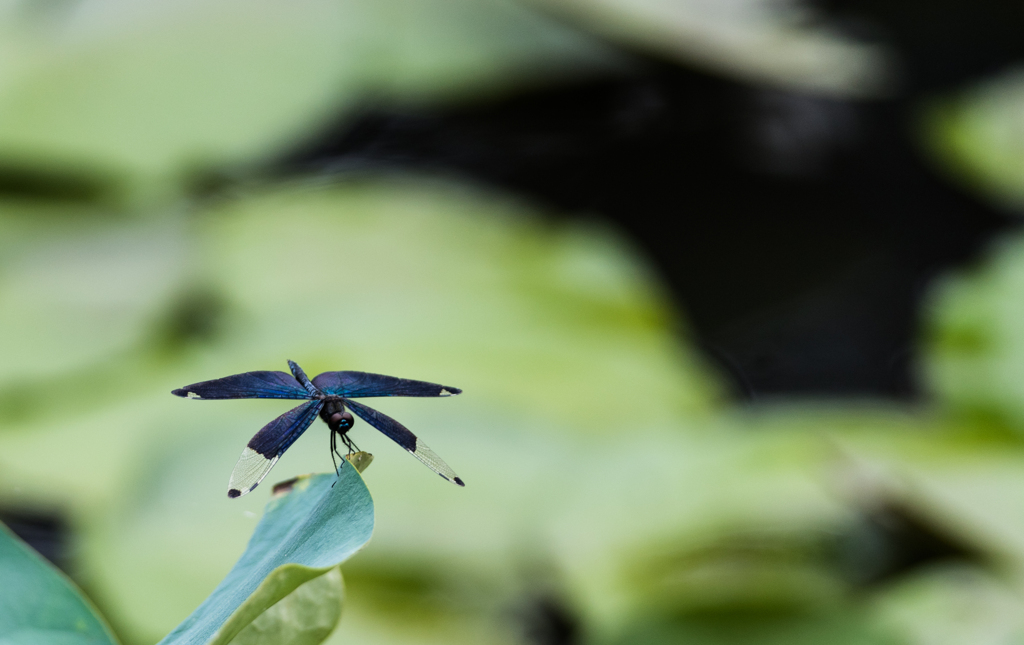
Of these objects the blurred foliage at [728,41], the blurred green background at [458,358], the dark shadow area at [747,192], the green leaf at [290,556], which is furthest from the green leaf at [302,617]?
the blurred foliage at [728,41]

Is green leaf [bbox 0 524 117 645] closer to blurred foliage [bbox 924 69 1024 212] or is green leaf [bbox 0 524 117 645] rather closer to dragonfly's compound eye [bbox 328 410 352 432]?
dragonfly's compound eye [bbox 328 410 352 432]

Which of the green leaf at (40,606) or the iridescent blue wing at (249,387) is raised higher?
the iridescent blue wing at (249,387)

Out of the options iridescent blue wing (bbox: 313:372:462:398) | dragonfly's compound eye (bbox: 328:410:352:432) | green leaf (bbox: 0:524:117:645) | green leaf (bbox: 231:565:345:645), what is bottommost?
green leaf (bbox: 0:524:117:645)

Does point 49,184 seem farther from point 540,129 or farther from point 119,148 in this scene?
point 540,129

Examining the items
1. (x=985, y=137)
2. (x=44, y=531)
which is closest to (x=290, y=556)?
(x=44, y=531)

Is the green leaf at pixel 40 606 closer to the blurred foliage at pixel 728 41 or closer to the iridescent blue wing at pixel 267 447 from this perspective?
the iridescent blue wing at pixel 267 447

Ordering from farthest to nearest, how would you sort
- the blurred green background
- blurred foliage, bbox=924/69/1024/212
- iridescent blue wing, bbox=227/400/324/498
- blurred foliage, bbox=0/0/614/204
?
1. blurred foliage, bbox=924/69/1024/212
2. blurred foliage, bbox=0/0/614/204
3. the blurred green background
4. iridescent blue wing, bbox=227/400/324/498

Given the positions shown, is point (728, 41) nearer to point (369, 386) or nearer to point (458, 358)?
point (458, 358)

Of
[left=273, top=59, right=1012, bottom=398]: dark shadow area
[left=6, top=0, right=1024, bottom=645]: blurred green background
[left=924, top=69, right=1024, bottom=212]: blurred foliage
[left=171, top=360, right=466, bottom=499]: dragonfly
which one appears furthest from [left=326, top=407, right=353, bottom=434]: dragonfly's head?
[left=924, top=69, right=1024, bottom=212]: blurred foliage
